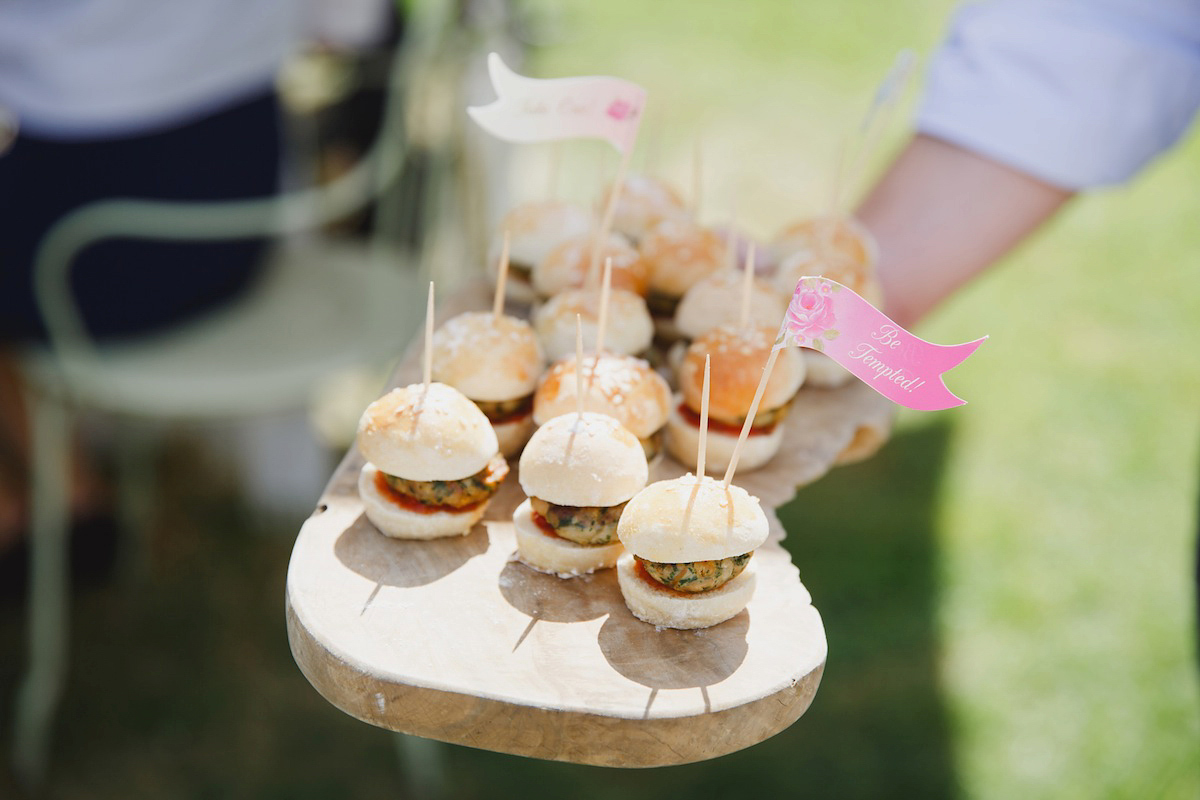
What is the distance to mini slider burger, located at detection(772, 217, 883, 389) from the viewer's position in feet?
8.03

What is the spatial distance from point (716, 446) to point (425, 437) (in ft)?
2.09

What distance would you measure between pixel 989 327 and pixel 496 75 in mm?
4248

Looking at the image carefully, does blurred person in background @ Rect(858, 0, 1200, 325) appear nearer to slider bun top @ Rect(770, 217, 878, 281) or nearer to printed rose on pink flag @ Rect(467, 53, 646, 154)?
slider bun top @ Rect(770, 217, 878, 281)

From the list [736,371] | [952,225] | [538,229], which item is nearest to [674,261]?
[538,229]

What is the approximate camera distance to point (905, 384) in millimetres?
1688

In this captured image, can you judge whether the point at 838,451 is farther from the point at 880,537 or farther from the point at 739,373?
the point at 880,537

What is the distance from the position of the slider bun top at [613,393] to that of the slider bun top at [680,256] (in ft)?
1.55

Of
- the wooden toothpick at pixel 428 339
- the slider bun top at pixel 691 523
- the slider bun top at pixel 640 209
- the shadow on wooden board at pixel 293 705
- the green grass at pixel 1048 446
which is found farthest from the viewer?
the green grass at pixel 1048 446

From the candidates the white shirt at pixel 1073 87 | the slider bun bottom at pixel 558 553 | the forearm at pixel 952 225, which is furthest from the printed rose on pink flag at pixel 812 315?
the white shirt at pixel 1073 87

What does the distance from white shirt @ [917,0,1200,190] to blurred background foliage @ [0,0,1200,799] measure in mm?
864

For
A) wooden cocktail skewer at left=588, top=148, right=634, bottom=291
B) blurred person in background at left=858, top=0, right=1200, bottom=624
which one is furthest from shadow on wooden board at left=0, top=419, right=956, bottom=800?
wooden cocktail skewer at left=588, top=148, right=634, bottom=291

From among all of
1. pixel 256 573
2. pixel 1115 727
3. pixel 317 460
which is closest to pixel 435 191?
pixel 317 460

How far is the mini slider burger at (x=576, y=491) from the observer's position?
187 centimetres

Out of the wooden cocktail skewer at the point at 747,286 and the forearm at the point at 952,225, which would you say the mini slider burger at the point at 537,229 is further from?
the forearm at the point at 952,225
